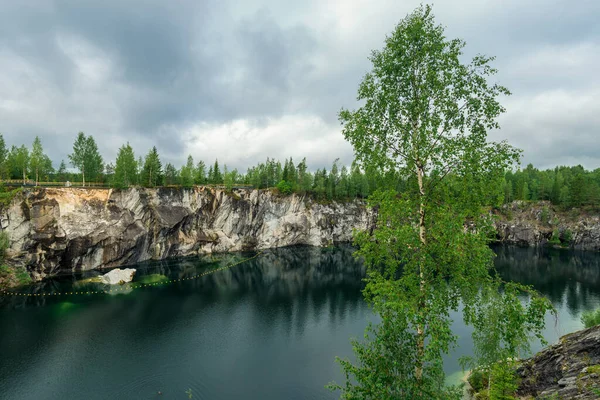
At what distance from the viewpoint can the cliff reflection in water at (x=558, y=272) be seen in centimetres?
4406

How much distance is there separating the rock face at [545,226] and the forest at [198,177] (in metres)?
4.04

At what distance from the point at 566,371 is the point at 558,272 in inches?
2263

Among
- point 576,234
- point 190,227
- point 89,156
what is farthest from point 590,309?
point 89,156

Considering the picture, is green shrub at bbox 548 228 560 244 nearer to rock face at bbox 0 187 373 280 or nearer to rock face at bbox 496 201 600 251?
rock face at bbox 496 201 600 251

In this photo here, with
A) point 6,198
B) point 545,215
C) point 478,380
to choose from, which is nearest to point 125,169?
point 6,198

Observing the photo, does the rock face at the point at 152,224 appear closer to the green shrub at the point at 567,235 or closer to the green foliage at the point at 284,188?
the green foliage at the point at 284,188

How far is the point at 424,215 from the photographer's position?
28.1 ft

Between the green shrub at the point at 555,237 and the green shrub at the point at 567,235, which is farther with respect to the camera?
the green shrub at the point at 555,237

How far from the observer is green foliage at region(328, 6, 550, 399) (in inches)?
308

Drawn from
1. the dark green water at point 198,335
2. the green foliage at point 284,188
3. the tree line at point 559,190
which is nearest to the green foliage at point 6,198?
the dark green water at point 198,335

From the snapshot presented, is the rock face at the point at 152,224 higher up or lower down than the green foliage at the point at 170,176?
lower down

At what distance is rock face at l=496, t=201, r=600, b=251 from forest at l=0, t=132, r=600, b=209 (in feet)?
13.3

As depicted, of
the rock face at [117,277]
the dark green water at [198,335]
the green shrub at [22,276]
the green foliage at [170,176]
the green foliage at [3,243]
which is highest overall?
the green foliage at [170,176]

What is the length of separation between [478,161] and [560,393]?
13313 mm
